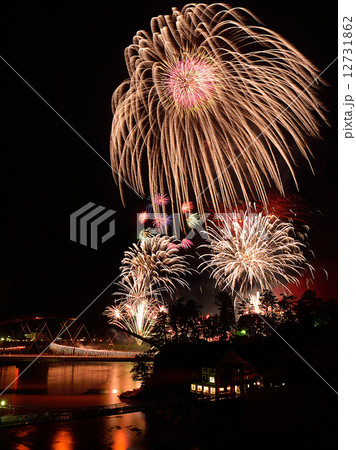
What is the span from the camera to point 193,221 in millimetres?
37031

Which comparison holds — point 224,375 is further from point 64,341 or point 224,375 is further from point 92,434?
point 64,341

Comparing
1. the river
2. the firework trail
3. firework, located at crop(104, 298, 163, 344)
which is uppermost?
the firework trail

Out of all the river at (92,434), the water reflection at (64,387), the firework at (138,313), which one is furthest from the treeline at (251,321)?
the river at (92,434)

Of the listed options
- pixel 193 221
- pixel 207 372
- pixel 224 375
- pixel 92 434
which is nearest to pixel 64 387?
pixel 207 372

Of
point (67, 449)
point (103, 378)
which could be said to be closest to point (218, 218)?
point (67, 449)

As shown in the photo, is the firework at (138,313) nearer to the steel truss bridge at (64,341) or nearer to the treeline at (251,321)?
the treeline at (251,321)

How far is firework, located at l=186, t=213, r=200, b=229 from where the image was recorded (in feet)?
119

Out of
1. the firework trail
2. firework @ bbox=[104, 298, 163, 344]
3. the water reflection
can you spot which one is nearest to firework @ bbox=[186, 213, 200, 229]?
the firework trail

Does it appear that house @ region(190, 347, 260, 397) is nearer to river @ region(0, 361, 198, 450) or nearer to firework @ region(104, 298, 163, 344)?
river @ region(0, 361, 198, 450)

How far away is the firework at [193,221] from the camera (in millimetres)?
36400

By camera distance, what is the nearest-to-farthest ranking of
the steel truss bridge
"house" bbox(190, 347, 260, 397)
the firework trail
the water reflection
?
"house" bbox(190, 347, 260, 397)
the water reflection
the firework trail
the steel truss bridge

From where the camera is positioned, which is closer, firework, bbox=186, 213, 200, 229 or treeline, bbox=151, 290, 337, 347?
firework, bbox=186, 213, 200, 229

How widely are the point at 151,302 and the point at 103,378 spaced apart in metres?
14.8
